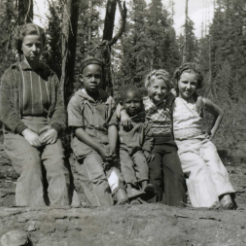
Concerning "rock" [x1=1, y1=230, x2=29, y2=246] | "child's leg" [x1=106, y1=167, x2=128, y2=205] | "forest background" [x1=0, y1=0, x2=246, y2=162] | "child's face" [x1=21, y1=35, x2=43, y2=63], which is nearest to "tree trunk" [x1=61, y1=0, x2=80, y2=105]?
"forest background" [x1=0, y1=0, x2=246, y2=162]

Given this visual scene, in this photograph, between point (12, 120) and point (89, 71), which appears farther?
point (89, 71)

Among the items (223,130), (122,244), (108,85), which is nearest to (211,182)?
(122,244)

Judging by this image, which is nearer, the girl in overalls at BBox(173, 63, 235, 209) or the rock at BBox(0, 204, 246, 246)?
the rock at BBox(0, 204, 246, 246)

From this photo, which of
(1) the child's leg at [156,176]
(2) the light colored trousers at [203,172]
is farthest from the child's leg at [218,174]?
(1) the child's leg at [156,176]

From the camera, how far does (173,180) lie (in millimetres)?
4344

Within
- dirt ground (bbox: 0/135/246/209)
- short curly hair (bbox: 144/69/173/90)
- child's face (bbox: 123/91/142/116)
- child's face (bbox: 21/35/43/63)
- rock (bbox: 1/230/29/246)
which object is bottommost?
dirt ground (bbox: 0/135/246/209)

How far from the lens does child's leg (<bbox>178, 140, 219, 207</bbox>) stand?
4211 millimetres

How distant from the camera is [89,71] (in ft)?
14.2

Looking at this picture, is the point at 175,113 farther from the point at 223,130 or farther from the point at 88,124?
the point at 223,130

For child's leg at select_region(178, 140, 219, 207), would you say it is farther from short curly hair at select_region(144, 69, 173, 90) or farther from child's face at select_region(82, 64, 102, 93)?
child's face at select_region(82, 64, 102, 93)

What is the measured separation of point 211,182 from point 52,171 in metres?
1.57

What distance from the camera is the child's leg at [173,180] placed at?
4316 millimetres

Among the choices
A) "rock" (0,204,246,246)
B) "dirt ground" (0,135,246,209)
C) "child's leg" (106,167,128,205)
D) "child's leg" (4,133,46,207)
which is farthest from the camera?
"dirt ground" (0,135,246,209)

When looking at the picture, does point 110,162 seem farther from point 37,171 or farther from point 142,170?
point 37,171
